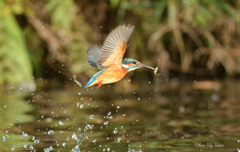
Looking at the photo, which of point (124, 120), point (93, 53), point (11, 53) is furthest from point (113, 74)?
point (11, 53)

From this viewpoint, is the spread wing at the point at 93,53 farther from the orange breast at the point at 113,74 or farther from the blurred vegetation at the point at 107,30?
the blurred vegetation at the point at 107,30

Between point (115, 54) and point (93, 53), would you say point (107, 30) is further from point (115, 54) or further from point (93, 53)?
point (115, 54)

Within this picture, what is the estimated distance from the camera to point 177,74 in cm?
912

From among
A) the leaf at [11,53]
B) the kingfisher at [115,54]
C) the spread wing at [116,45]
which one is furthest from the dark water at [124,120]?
the spread wing at [116,45]

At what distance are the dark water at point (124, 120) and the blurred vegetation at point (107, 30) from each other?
0.84m

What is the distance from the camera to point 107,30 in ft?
28.7

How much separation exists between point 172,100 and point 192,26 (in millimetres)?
2596

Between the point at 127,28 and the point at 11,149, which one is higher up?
the point at 127,28

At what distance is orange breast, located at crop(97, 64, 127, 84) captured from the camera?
3.00 metres

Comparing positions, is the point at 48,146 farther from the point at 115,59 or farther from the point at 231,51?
the point at 231,51

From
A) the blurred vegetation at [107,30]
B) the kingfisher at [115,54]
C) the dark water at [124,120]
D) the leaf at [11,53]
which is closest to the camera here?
the kingfisher at [115,54]

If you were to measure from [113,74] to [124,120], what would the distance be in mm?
1832

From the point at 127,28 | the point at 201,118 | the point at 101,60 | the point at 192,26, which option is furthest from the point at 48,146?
the point at 192,26

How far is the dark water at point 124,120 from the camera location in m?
3.50
